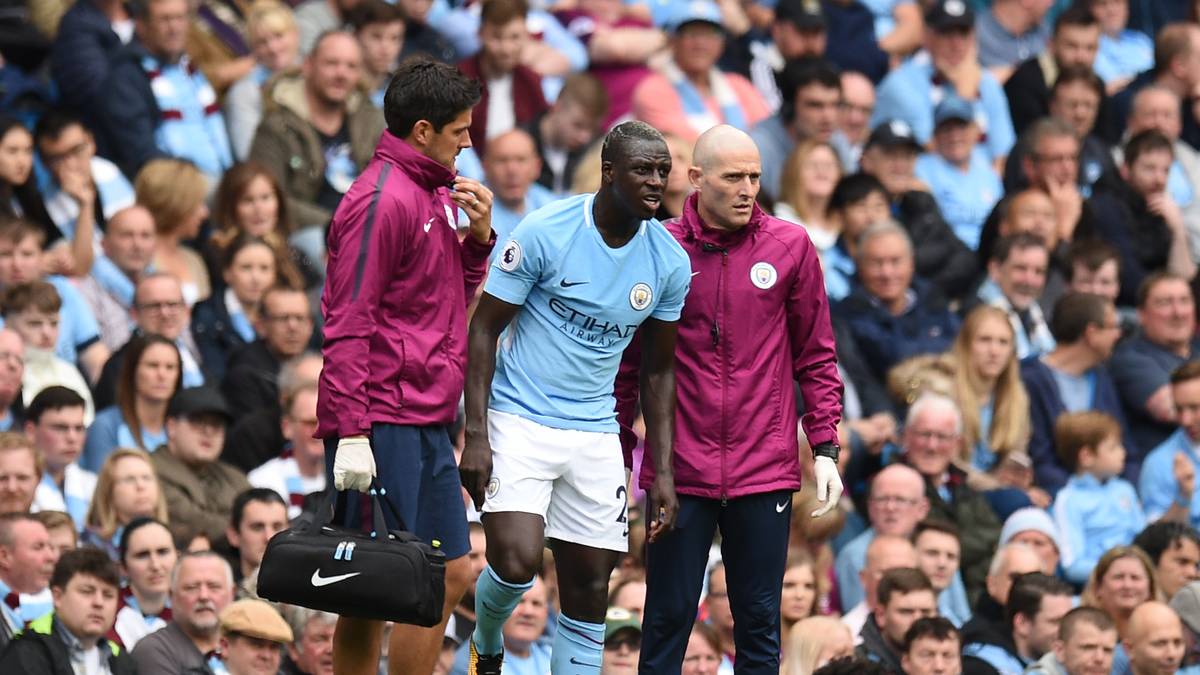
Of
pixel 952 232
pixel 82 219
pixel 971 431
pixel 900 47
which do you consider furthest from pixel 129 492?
pixel 900 47

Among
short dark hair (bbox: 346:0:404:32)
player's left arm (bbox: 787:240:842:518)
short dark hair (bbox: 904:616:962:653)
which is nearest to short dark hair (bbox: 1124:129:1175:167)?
short dark hair (bbox: 346:0:404:32)

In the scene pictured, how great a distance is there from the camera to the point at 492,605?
29.9ft

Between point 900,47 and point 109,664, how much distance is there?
9847 millimetres

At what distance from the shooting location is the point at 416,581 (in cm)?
852

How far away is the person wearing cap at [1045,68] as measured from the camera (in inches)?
735

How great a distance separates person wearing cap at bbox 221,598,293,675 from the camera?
442 inches

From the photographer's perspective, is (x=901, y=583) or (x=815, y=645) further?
(x=901, y=583)

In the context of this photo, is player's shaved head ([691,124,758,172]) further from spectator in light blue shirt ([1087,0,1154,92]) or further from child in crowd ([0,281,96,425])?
spectator in light blue shirt ([1087,0,1154,92])

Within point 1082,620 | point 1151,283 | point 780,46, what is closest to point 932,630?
point 1082,620

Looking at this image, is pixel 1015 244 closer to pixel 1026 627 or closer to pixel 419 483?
pixel 1026 627

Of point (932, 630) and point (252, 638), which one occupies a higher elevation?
point (932, 630)

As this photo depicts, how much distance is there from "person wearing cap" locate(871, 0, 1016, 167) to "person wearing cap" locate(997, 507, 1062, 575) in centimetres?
455

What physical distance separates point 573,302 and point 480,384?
1.42 ft

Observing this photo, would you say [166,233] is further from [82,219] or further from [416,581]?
[416,581]
